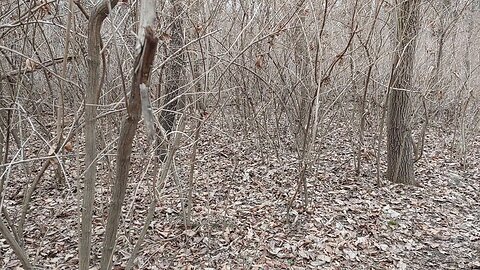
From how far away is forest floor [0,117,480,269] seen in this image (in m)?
4.04

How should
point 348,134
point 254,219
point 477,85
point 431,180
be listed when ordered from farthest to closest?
point 477,85
point 348,134
point 431,180
point 254,219

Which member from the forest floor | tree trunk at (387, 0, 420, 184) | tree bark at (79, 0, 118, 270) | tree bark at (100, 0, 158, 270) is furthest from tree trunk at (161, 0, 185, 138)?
tree trunk at (387, 0, 420, 184)

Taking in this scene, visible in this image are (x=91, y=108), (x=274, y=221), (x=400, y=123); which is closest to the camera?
(x=91, y=108)

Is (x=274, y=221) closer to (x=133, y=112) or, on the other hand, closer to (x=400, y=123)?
(x=400, y=123)

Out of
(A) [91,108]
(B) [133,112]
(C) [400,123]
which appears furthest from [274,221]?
(B) [133,112]

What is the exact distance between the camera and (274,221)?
15.5 feet

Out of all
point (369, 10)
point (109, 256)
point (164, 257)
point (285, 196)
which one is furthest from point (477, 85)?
point (109, 256)

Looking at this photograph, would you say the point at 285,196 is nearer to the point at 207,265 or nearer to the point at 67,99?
the point at 207,265

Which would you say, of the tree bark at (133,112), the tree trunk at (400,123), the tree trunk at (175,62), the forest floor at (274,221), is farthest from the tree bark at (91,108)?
the tree trunk at (400,123)

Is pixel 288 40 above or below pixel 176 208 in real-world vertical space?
above

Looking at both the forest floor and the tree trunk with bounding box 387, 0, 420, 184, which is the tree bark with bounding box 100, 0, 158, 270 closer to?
the forest floor

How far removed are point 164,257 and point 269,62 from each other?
133 inches

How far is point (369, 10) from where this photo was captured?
5066mm

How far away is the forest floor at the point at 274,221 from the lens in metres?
4.04
